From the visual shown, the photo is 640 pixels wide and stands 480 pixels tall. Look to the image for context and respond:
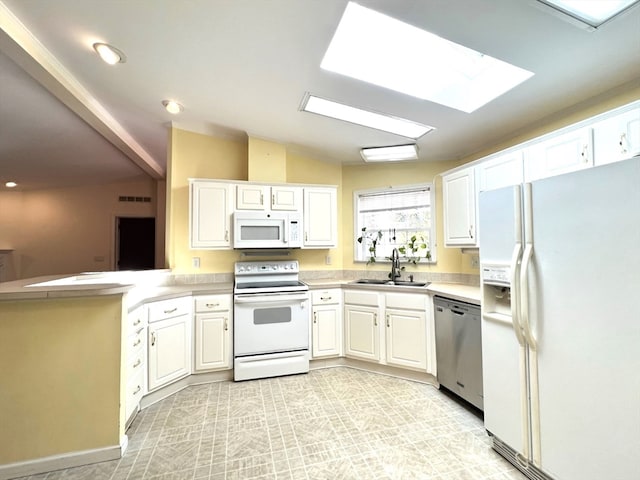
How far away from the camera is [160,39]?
1.85 m

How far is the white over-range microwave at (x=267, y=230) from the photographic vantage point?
3061mm

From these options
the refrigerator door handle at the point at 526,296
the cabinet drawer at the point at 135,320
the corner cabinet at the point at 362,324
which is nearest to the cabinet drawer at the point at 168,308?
the cabinet drawer at the point at 135,320

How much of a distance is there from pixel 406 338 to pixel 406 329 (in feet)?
0.29

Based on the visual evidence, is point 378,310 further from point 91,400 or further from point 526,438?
point 91,400

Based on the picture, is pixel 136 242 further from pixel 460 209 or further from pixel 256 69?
pixel 460 209

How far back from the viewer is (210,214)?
3045 mm

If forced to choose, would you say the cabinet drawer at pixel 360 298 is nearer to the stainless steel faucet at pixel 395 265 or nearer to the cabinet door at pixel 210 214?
the stainless steel faucet at pixel 395 265

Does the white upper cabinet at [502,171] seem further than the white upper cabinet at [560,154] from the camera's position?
Yes

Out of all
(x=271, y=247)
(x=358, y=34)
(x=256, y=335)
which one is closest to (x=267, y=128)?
(x=271, y=247)

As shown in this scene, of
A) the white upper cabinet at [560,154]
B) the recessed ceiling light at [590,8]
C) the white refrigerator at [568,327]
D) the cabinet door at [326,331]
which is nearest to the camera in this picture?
the white refrigerator at [568,327]

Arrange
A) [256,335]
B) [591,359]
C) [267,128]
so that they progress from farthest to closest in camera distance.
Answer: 1. [267,128]
2. [256,335]
3. [591,359]

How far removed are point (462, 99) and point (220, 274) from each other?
117 inches

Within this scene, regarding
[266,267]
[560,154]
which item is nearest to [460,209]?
[560,154]

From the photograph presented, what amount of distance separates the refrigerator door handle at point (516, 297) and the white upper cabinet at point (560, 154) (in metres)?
0.80
